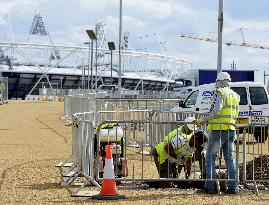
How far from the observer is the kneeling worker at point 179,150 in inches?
446

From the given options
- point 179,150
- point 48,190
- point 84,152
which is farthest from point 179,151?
point 48,190

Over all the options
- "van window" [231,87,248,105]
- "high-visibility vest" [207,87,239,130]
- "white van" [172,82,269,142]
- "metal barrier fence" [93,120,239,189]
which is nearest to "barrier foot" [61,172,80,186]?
"metal barrier fence" [93,120,239,189]

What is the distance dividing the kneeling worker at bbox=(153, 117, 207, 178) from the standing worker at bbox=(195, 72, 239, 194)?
0.45m

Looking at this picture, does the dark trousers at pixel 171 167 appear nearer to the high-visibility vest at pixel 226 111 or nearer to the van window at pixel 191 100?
the high-visibility vest at pixel 226 111

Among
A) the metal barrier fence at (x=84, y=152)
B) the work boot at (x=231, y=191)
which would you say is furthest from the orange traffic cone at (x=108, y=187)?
the work boot at (x=231, y=191)

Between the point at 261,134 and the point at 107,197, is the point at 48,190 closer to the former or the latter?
the point at 107,197

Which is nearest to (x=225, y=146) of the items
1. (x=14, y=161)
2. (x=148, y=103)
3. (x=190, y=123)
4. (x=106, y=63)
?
(x=190, y=123)

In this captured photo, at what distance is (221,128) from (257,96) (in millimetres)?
10929

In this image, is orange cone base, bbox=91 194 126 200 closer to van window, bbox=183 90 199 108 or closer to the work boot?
the work boot

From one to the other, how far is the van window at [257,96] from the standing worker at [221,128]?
1058cm

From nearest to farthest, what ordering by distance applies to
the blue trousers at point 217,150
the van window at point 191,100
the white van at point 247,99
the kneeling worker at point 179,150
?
the blue trousers at point 217,150 → the kneeling worker at point 179,150 → the white van at point 247,99 → the van window at point 191,100

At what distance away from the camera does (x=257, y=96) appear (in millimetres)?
21516

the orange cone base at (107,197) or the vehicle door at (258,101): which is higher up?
the vehicle door at (258,101)

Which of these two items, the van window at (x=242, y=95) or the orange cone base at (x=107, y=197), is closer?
the orange cone base at (x=107, y=197)
